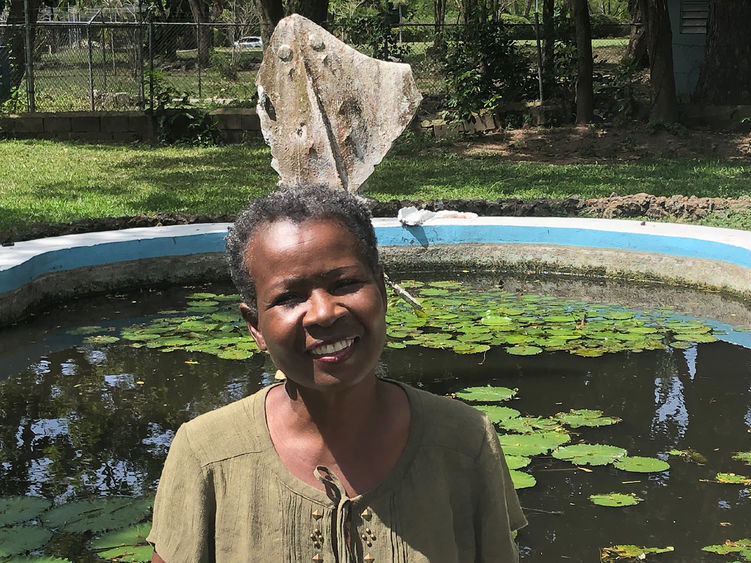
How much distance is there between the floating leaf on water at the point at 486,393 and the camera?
5.54 meters

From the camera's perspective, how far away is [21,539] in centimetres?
385

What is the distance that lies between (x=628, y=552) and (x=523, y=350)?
8.27 ft

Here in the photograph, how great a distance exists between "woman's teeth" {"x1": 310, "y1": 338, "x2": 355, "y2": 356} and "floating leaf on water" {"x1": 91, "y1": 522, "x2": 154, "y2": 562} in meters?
2.26

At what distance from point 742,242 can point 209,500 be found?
7151mm

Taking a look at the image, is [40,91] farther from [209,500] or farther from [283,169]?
[209,500]

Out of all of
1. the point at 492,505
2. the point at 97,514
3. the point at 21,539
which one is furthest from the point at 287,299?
the point at 97,514

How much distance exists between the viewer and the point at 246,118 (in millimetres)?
16609

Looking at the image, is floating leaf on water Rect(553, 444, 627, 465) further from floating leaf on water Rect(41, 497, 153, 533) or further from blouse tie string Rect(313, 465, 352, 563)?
blouse tie string Rect(313, 465, 352, 563)

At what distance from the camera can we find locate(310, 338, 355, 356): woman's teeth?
1.68 meters

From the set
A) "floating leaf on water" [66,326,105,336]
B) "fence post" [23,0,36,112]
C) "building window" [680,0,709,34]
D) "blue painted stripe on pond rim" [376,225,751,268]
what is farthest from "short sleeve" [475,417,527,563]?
"building window" [680,0,709,34]

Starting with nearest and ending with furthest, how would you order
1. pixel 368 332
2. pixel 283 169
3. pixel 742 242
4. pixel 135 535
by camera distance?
pixel 368 332 < pixel 135 535 < pixel 283 169 < pixel 742 242

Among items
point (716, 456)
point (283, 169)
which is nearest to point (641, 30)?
point (283, 169)

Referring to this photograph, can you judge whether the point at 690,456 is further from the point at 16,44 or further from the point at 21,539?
the point at 16,44

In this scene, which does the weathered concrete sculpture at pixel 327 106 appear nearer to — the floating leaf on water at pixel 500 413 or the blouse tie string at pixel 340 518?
the floating leaf on water at pixel 500 413
